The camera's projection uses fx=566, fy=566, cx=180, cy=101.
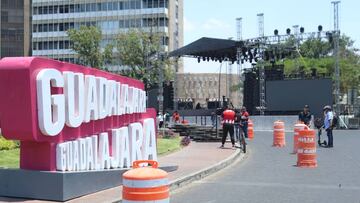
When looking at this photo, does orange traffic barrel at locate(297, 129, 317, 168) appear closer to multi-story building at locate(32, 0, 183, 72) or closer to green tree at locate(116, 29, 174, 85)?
green tree at locate(116, 29, 174, 85)

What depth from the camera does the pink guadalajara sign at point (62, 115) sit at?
9.52 m

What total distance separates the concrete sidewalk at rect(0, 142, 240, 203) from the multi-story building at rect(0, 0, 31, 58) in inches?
3616

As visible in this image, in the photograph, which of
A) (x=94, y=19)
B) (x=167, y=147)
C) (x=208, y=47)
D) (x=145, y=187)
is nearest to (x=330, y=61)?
(x=208, y=47)

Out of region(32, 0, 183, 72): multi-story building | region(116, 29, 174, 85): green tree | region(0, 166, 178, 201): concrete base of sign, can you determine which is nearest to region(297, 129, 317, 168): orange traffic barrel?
region(0, 166, 178, 201): concrete base of sign

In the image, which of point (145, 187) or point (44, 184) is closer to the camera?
point (145, 187)

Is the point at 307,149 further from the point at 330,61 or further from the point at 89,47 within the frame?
the point at 330,61

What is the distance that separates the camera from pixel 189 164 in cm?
1645

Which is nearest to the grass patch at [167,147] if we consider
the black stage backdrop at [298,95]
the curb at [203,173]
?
the curb at [203,173]

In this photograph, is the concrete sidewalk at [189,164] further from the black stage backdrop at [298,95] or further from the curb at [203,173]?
the black stage backdrop at [298,95]

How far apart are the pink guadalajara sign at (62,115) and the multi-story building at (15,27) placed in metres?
100

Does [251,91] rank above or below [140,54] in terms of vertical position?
below

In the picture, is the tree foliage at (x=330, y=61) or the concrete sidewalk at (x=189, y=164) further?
the tree foliage at (x=330, y=61)

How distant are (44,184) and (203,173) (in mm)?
5657

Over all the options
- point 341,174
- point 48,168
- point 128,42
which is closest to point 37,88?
point 48,168
